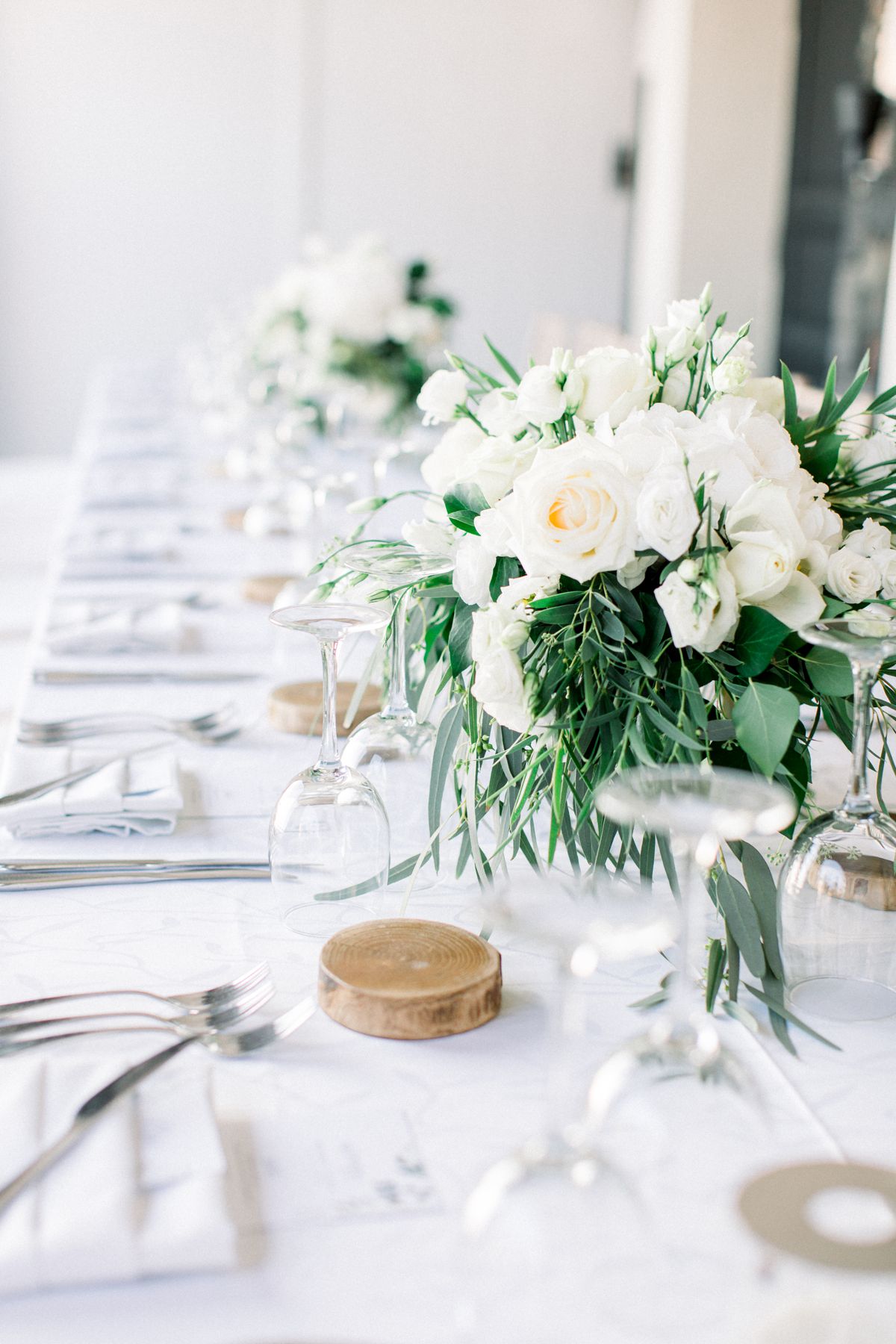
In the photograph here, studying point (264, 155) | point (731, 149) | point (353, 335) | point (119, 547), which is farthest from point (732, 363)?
point (264, 155)

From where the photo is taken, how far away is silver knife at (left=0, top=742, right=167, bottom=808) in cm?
117

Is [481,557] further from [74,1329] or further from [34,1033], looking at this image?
[74,1329]

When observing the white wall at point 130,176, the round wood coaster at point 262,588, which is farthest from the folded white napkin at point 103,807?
the white wall at point 130,176

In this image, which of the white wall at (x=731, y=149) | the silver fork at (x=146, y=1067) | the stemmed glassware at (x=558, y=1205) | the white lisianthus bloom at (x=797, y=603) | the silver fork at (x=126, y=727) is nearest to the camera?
the stemmed glassware at (x=558, y=1205)

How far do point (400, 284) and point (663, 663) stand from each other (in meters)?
2.77

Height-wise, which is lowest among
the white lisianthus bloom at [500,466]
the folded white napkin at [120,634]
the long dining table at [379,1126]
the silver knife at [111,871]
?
the long dining table at [379,1126]

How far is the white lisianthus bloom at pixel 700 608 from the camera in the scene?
885mm

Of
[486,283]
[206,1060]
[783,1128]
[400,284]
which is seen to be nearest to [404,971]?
[206,1060]

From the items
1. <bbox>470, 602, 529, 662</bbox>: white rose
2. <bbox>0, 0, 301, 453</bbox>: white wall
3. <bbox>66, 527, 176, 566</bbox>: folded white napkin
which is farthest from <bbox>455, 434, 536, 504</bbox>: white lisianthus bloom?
<bbox>0, 0, 301, 453</bbox>: white wall

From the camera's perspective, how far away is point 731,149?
5082 millimetres

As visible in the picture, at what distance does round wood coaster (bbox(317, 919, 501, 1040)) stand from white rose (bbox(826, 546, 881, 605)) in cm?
34

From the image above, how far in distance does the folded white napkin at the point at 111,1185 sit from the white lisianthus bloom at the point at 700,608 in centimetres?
40

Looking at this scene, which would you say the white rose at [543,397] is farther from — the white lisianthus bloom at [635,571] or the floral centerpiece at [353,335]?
the floral centerpiece at [353,335]

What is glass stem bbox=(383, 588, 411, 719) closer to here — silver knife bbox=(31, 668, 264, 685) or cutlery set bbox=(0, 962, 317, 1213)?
cutlery set bbox=(0, 962, 317, 1213)
